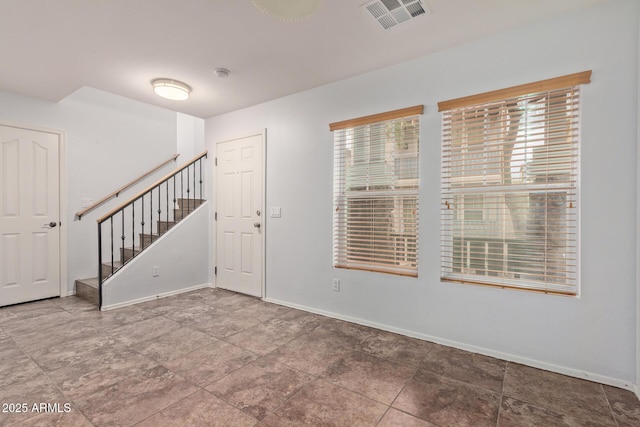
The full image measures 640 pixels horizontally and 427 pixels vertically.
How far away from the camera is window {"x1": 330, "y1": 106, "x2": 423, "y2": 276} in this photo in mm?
2854

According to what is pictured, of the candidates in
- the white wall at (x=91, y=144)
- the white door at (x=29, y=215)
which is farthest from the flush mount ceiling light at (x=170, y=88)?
the white door at (x=29, y=215)

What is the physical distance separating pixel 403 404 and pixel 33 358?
2688 mm

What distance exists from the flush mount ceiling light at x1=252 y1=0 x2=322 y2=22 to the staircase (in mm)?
2800

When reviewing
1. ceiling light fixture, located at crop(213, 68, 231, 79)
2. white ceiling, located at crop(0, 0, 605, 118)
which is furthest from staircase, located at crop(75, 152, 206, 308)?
ceiling light fixture, located at crop(213, 68, 231, 79)

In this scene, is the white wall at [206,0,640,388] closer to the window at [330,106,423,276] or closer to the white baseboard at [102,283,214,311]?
the window at [330,106,423,276]

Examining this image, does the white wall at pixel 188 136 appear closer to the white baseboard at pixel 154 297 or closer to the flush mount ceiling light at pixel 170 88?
the flush mount ceiling light at pixel 170 88

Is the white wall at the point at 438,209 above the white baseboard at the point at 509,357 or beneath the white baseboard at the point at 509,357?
above

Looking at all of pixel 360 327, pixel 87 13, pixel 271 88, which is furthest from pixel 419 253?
pixel 87 13

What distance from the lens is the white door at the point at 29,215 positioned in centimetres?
357

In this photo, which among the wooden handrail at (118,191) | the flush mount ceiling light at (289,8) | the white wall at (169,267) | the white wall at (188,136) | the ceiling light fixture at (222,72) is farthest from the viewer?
the white wall at (188,136)

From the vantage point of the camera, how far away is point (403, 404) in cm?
183

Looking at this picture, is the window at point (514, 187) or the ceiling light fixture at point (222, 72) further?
the ceiling light fixture at point (222, 72)

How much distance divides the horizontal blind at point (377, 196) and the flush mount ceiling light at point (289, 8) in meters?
1.23

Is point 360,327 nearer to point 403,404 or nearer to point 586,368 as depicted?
point 403,404
